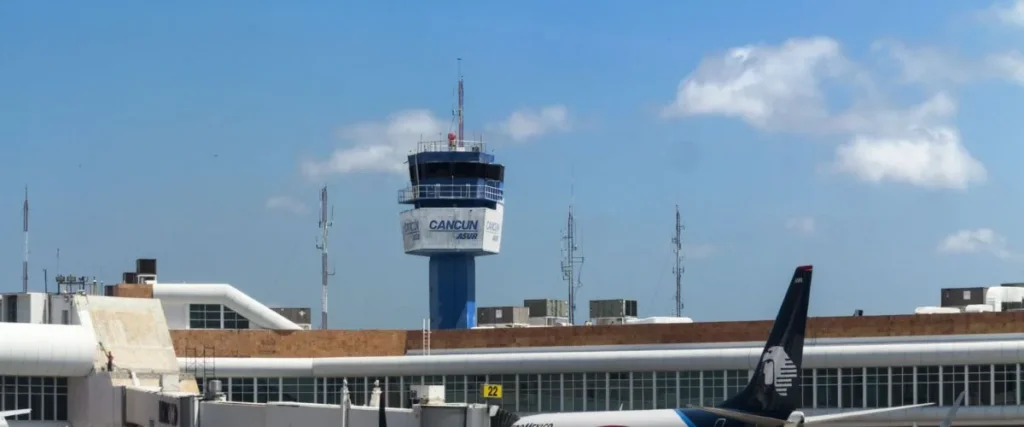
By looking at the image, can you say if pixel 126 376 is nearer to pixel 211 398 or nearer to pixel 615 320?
pixel 211 398

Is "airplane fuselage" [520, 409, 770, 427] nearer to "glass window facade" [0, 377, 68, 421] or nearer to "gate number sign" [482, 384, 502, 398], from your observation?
"gate number sign" [482, 384, 502, 398]

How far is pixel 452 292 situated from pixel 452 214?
7.15 meters

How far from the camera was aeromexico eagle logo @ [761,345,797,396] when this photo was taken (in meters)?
56.3

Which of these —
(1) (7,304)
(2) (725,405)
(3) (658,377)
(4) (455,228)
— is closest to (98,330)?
(1) (7,304)

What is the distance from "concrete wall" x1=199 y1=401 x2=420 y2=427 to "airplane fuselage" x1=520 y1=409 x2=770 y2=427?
26.1 feet

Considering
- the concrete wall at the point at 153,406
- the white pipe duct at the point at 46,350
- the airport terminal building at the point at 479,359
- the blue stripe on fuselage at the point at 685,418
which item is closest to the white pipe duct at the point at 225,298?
the airport terminal building at the point at 479,359

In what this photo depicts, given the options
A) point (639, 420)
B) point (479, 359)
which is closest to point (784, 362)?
point (639, 420)

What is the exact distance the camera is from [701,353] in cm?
8638

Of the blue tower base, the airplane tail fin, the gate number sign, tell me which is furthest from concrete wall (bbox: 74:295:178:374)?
the blue tower base

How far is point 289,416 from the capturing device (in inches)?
2360

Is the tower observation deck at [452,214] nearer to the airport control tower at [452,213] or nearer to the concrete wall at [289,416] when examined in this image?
the airport control tower at [452,213]

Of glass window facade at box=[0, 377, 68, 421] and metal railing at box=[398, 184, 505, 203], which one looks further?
→ metal railing at box=[398, 184, 505, 203]

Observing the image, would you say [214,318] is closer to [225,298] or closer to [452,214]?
[225,298]

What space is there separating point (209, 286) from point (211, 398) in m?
35.9
